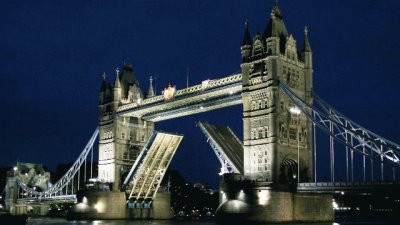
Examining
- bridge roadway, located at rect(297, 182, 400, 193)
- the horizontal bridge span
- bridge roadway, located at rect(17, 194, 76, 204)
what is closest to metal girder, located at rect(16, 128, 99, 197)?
bridge roadway, located at rect(17, 194, 76, 204)

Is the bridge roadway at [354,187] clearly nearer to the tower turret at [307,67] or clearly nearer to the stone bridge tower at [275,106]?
the stone bridge tower at [275,106]

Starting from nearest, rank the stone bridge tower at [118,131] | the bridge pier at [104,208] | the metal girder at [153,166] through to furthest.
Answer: the metal girder at [153,166] < the bridge pier at [104,208] < the stone bridge tower at [118,131]

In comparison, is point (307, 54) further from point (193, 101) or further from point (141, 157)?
point (141, 157)

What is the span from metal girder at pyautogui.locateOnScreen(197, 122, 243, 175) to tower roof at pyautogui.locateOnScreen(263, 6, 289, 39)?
30.1 feet

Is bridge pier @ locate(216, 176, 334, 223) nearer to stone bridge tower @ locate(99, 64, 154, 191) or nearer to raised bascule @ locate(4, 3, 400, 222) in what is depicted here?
raised bascule @ locate(4, 3, 400, 222)

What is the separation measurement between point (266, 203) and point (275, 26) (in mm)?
14284

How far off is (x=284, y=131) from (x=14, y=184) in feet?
190

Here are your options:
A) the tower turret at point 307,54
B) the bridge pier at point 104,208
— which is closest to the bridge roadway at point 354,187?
the tower turret at point 307,54

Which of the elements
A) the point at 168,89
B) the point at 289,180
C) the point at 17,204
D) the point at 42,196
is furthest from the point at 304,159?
the point at 17,204

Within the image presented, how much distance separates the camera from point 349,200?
131m

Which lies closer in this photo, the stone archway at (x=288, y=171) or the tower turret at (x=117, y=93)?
the stone archway at (x=288, y=171)

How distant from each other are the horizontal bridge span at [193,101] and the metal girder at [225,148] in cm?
294

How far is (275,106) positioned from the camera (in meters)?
47.9

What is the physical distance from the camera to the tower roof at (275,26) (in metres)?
49.1
